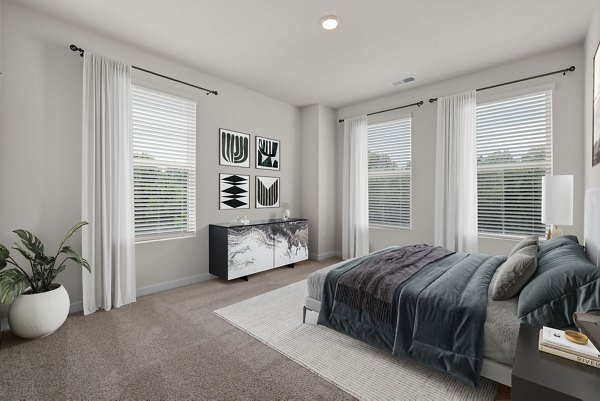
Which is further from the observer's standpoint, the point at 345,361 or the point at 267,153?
the point at 267,153

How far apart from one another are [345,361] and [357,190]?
339 cm

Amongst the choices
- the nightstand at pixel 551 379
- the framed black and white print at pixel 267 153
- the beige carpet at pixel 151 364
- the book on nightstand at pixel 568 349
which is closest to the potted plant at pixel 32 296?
the beige carpet at pixel 151 364

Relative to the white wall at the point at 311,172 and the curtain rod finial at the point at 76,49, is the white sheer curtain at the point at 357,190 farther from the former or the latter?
the curtain rod finial at the point at 76,49

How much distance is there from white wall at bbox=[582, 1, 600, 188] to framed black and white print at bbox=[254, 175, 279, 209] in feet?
12.8

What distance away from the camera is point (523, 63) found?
353 centimetres

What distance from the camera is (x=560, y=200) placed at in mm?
2670

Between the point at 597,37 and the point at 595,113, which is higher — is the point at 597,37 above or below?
above

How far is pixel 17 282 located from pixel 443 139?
495 cm

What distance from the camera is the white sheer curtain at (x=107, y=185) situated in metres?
2.86

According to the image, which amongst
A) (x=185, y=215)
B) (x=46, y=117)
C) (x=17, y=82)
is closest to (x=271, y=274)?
(x=185, y=215)

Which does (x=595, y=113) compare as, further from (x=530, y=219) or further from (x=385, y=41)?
(x=385, y=41)

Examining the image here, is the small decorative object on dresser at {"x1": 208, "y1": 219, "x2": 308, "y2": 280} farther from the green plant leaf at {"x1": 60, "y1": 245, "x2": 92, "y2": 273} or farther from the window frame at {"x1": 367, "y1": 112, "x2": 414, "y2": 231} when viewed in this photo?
A: the window frame at {"x1": 367, "y1": 112, "x2": 414, "y2": 231}

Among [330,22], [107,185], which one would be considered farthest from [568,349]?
[107,185]

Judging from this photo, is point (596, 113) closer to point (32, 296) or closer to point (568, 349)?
point (568, 349)
